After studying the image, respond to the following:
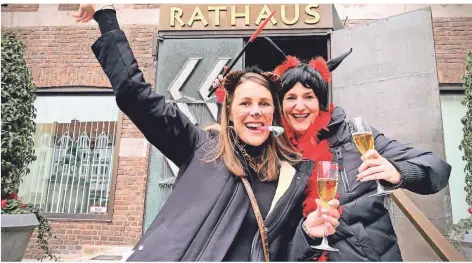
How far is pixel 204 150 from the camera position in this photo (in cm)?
177

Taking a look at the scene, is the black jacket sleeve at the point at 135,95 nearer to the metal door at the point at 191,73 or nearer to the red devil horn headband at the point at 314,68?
the red devil horn headband at the point at 314,68

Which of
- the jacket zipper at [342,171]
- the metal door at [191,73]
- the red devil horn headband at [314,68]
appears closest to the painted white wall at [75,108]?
the metal door at [191,73]

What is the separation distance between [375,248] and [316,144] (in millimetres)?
596

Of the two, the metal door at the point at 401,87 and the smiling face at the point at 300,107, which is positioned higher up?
the metal door at the point at 401,87

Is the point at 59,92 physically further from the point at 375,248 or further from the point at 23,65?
the point at 375,248

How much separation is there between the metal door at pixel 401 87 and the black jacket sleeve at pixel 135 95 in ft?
7.88

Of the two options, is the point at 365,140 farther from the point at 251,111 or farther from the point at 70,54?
the point at 70,54

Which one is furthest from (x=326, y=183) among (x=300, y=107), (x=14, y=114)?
(x=14, y=114)

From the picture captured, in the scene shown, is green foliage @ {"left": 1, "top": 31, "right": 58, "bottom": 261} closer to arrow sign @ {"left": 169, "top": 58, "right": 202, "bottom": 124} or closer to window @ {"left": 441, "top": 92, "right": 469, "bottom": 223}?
arrow sign @ {"left": 169, "top": 58, "right": 202, "bottom": 124}

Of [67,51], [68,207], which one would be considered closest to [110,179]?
[68,207]

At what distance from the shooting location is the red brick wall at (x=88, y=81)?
5.33 meters

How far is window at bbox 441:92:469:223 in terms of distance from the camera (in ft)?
16.1

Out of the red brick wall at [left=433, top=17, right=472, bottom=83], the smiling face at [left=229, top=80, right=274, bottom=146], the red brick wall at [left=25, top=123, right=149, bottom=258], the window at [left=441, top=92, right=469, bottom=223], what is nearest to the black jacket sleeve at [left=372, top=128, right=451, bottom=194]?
the smiling face at [left=229, top=80, right=274, bottom=146]

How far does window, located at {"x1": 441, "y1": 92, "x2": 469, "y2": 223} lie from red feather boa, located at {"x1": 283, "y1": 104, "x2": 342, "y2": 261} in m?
3.71
